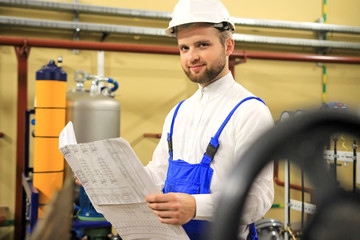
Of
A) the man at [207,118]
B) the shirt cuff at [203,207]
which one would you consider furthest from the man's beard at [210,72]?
the shirt cuff at [203,207]

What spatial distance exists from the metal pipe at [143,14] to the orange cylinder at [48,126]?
922 mm

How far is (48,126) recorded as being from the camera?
204cm

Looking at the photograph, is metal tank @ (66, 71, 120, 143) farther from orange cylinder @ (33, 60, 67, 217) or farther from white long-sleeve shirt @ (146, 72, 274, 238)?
white long-sleeve shirt @ (146, 72, 274, 238)

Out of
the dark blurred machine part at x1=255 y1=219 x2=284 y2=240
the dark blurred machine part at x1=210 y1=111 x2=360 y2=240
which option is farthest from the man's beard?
the dark blurred machine part at x1=255 y1=219 x2=284 y2=240

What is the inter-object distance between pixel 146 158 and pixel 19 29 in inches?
61.1

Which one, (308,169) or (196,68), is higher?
(196,68)

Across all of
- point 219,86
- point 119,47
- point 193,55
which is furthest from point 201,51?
point 119,47

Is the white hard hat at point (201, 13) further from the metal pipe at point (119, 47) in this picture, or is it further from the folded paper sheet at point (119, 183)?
the metal pipe at point (119, 47)

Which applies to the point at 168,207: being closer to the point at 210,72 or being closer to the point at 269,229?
the point at 210,72

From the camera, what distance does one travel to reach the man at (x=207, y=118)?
0.94m

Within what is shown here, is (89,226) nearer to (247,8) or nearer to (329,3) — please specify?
(247,8)

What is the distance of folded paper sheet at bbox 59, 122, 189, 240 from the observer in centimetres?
74

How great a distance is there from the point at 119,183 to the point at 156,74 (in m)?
2.41

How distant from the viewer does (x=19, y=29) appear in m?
2.76
